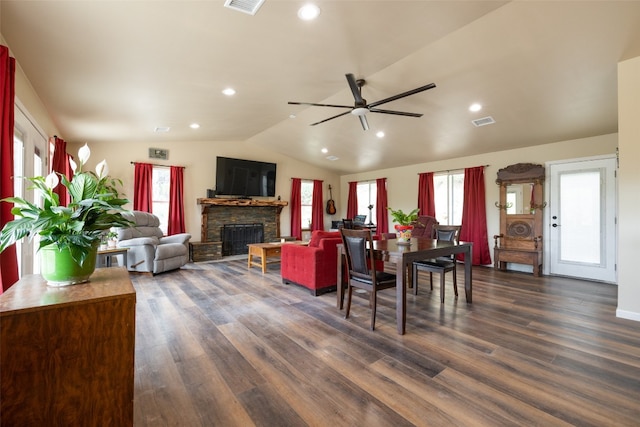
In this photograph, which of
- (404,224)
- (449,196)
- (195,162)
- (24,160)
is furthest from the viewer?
(195,162)

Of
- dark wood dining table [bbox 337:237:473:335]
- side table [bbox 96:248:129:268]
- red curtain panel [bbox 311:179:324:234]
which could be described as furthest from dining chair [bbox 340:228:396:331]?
red curtain panel [bbox 311:179:324:234]

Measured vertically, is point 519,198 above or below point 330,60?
below

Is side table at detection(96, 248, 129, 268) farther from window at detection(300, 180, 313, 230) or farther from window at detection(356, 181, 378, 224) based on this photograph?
window at detection(356, 181, 378, 224)

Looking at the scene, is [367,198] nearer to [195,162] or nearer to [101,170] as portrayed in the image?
[195,162]

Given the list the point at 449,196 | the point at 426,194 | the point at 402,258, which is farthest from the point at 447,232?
the point at 426,194

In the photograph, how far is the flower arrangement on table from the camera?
1.17 m

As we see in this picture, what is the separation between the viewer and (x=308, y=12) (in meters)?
2.38

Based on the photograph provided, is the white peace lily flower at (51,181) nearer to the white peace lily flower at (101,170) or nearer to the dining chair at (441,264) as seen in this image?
the white peace lily flower at (101,170)

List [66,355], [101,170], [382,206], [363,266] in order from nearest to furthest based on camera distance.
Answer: [66,355] → [101,170] → [363,266] → [382,206]

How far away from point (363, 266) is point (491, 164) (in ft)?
15.0

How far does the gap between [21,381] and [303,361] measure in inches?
60.2

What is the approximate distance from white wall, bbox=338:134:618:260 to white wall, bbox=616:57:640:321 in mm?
2174

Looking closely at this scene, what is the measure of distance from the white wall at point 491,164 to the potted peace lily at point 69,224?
635cm

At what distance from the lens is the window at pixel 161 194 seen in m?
6.45
